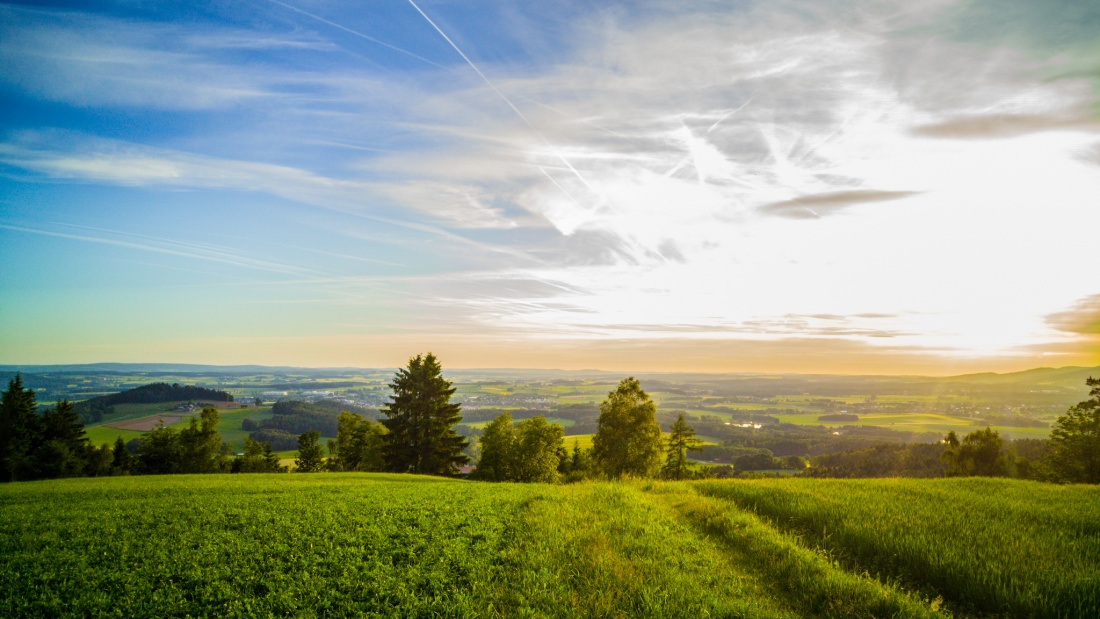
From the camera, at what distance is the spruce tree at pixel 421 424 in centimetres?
5872

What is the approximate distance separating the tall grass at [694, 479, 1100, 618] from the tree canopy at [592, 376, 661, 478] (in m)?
25.3

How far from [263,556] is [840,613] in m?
12.1

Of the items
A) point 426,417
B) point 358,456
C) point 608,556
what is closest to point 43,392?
point 358,456

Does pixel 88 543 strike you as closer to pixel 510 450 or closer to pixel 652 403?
pixel 652 403

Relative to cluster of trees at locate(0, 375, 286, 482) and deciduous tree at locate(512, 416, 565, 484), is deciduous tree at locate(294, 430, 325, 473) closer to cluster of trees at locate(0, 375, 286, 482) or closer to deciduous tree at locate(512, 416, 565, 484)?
cluster of trees at locate(0, 375, 286, 482)

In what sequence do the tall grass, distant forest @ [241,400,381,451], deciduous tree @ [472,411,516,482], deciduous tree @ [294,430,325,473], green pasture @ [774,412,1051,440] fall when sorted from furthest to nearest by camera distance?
green pasture @ [774,412,1051,440] < distant forest @ [241,400,381,451] < deciduous tree @ [294,430,325,473] < deciduous tree @ [472,411,516,482] < the tall grass

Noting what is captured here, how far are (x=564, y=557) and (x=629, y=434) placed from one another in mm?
34520

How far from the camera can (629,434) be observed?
43.1m

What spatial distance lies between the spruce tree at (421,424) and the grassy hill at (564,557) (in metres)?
43.8

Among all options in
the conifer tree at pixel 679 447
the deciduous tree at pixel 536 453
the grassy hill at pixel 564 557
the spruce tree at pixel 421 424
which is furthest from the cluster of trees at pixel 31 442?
Result: the conifer tree at pixel 679 447

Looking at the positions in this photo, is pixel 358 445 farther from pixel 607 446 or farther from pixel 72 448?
pixel 607 446

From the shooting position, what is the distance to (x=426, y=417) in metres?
59.6

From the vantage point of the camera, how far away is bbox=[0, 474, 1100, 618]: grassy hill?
308 inches

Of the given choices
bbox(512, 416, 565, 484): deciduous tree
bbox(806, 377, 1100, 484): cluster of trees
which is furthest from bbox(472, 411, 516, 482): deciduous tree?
bbox(806, 377, 1100, 484): cluster of trees
